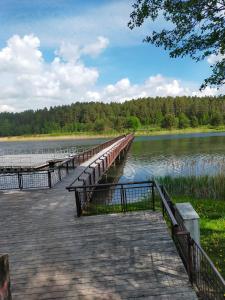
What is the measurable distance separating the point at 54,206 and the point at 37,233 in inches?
116

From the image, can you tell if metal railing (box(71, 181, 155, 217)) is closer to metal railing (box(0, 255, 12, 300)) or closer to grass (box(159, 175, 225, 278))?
grass (box(159, 175, 225, 278))

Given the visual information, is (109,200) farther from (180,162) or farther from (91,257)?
A: (180,162)

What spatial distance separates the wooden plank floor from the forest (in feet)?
410

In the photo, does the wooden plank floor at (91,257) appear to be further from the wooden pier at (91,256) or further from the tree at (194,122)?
the tree at (194,122)

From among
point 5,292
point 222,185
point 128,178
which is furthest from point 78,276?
point 128,178

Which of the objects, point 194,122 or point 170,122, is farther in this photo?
point 194,122

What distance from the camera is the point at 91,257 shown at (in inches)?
291

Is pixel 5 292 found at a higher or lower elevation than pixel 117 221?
higher

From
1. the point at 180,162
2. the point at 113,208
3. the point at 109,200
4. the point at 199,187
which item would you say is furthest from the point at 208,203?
the point at 180,162

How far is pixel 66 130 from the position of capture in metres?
154

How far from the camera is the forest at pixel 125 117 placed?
138 m

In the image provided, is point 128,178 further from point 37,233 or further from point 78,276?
point 78,276

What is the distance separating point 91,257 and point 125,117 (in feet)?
471

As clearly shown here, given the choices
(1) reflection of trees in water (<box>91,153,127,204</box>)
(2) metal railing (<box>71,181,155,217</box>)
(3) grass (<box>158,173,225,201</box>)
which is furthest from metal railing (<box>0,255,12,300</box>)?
(3) grass (<box>158,173,225,201</box>)
